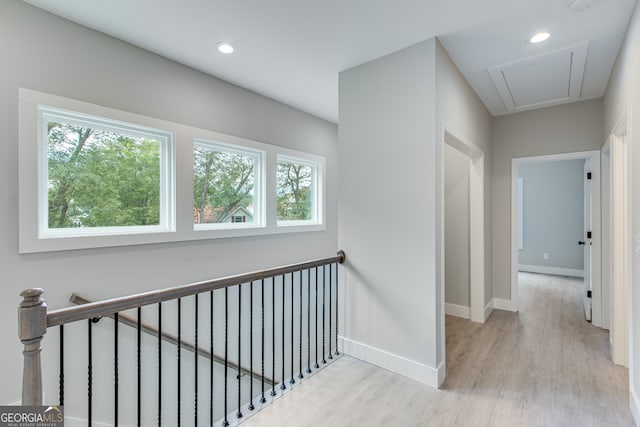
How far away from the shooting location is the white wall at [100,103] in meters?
1.88

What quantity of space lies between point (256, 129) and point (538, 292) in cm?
489

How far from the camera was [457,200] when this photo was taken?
373 centimetres

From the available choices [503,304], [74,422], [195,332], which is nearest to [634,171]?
[503,304]

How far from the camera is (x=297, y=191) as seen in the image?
415 cm

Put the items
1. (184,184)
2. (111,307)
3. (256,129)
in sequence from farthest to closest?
(256,129)
(184,184)
(111,307)

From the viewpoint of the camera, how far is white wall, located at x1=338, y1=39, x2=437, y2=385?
7.48 feet

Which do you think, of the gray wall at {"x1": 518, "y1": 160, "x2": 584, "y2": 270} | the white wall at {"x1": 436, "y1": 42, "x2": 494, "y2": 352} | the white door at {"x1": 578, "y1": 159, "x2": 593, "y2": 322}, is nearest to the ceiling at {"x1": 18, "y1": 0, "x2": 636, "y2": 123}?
the white wall at {"x1": 436, "y1": 42, "x2": 494, "y2": 352}

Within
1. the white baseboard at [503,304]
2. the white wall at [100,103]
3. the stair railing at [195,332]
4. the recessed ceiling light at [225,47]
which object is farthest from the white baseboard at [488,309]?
the recessed ceiling light at [225,47]

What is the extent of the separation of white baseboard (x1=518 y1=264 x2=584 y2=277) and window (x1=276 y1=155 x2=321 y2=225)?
4840 mm

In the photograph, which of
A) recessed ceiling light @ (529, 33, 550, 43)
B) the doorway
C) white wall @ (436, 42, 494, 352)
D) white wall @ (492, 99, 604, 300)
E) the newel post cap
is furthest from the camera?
white wall @ (492, 99, 604, 300)

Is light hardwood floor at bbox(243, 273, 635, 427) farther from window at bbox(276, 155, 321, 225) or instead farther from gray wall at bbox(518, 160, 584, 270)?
gray wall at bbox(518, 160, 584, 270)

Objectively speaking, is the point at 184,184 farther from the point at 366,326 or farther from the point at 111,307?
the point at 366,326

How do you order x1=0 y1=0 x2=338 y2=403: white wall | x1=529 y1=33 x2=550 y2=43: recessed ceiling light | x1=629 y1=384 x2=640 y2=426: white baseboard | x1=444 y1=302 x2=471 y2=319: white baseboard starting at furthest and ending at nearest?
x1=444 y1=302 x2=471 y2=319: white baseboard < x1=529 y1=33 x2=550 y2=43: recessed ceiling light < x1=0 y1=0 x2=338 y2=403: white wall < x1=629 y1=384 x2=640 y2=426: white baseboard

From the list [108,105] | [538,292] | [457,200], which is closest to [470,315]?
[457,200]
